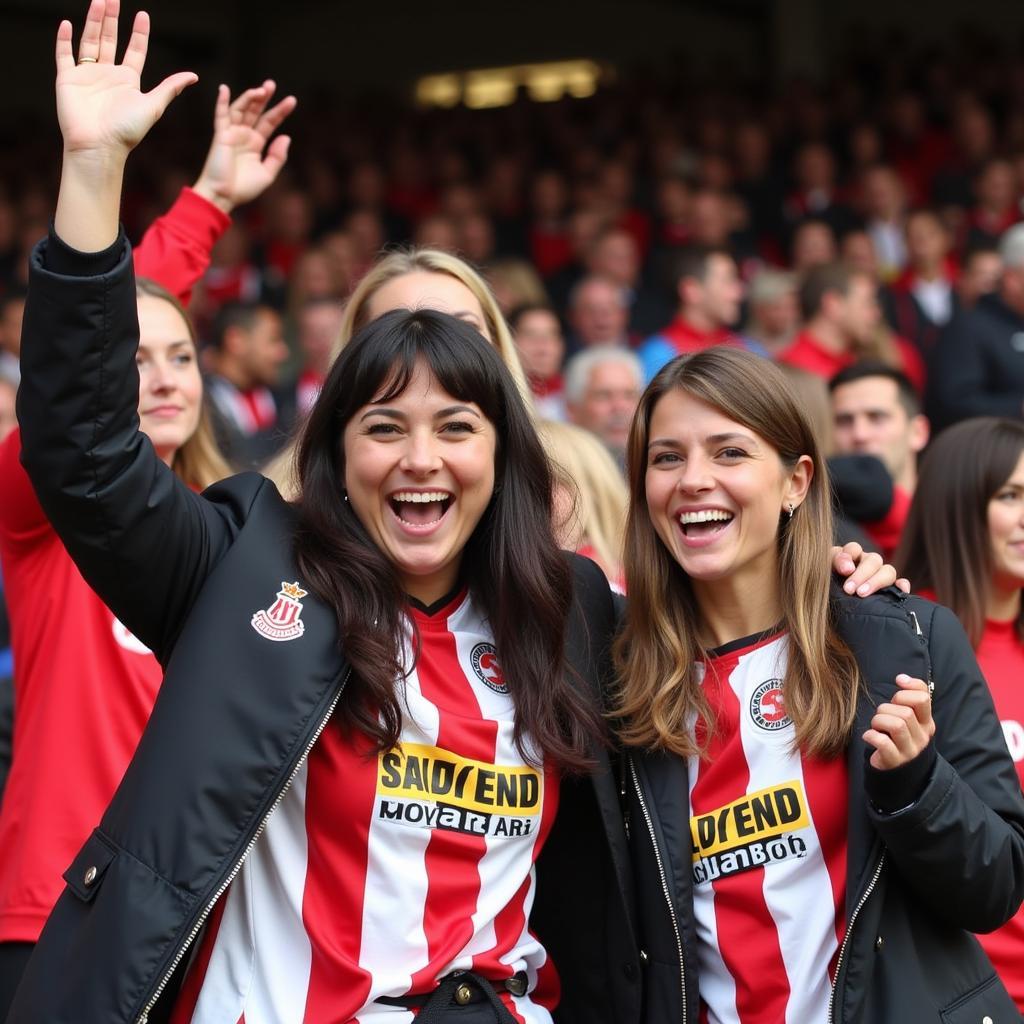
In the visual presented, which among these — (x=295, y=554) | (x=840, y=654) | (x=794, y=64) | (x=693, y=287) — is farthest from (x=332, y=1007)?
(x=794, y=64)

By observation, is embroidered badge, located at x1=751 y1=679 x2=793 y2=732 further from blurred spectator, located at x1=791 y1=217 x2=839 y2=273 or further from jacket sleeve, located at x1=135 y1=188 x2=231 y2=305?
blurred spectator, located at x1=791 y1=217 x2=839 y2=273

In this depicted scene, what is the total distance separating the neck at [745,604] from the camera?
3064 millimetres

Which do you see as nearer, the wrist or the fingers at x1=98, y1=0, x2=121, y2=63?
the fingers at x1=98, y1=0, x2=121, y2=63

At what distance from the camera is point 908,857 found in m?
2.57

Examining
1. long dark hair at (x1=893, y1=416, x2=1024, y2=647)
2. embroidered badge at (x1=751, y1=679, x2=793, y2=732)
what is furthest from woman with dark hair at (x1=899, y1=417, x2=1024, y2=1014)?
embroidered badge at (x1=751, y1=679, x2=793, y2=732)

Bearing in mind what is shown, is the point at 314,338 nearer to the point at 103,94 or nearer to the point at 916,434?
the point at 916,434

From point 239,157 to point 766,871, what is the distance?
241cm

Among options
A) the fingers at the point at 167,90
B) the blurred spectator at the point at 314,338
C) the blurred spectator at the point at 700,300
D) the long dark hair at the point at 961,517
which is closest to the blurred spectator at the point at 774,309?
the blurred spectator at the point at 700,300

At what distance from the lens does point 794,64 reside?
18469mm

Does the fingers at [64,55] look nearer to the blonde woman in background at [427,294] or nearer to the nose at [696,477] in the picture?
the nose at [696,477]

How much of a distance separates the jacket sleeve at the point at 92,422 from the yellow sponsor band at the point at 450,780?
0.54 metres

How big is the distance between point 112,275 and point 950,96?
13753 mm

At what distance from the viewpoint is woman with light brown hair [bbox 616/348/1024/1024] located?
2.62 m

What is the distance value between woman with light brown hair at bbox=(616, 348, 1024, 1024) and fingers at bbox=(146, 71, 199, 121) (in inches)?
43.5
